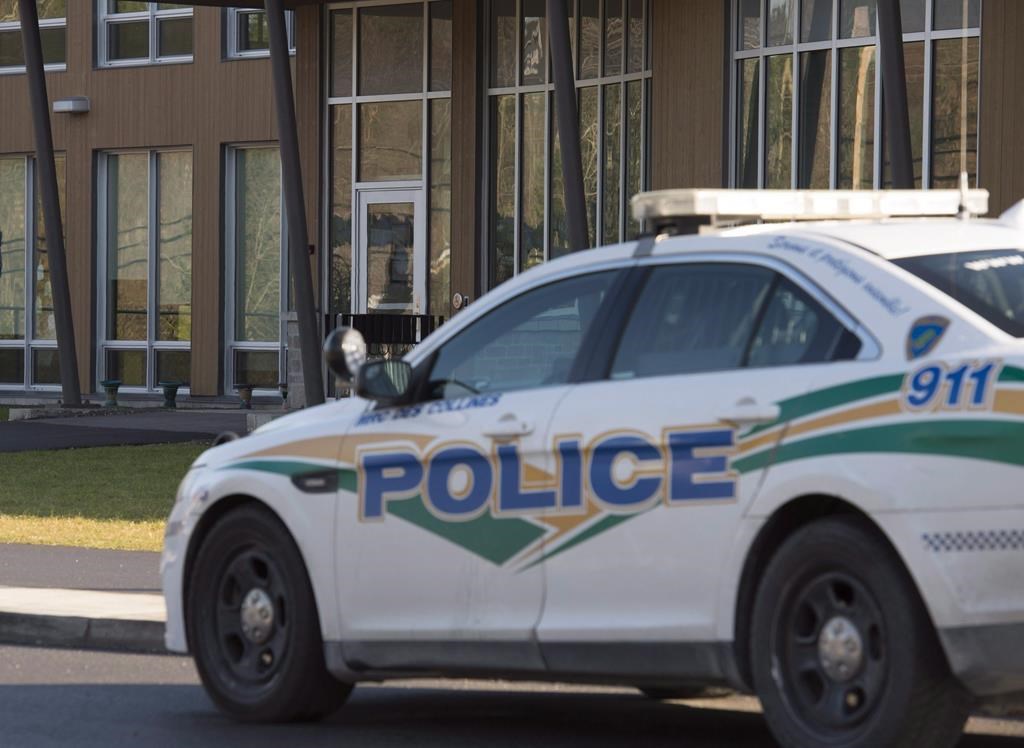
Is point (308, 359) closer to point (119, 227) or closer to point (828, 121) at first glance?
point (828, 121)

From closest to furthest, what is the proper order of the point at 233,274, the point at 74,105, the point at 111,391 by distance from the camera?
the point at 111,391, the point at 233,274, the point at 74,105

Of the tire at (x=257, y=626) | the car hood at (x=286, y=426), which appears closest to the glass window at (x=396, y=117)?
the car hood at (x=286, y=426)

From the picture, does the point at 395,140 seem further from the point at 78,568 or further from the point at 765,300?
the point at 765,300

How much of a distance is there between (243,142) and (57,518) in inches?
666

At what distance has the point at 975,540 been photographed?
6.18 meters

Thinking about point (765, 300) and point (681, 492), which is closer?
point (681, 492)

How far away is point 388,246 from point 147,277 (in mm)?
7783

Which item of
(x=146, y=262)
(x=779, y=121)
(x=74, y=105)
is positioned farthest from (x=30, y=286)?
(x=779, y=121)

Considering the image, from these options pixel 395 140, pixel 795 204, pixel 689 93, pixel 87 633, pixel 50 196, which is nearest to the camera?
pixel 795 204

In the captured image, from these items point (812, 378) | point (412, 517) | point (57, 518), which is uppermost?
point (812, 378)

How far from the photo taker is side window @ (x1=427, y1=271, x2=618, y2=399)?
7598mm

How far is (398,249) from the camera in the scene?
28156 mm

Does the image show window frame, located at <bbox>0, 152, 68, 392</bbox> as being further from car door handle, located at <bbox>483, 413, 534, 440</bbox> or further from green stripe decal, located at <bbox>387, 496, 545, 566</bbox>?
car door handle, located at <bbox>483, 413, 534, 440</bbox>

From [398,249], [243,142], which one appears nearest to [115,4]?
[243,142]
